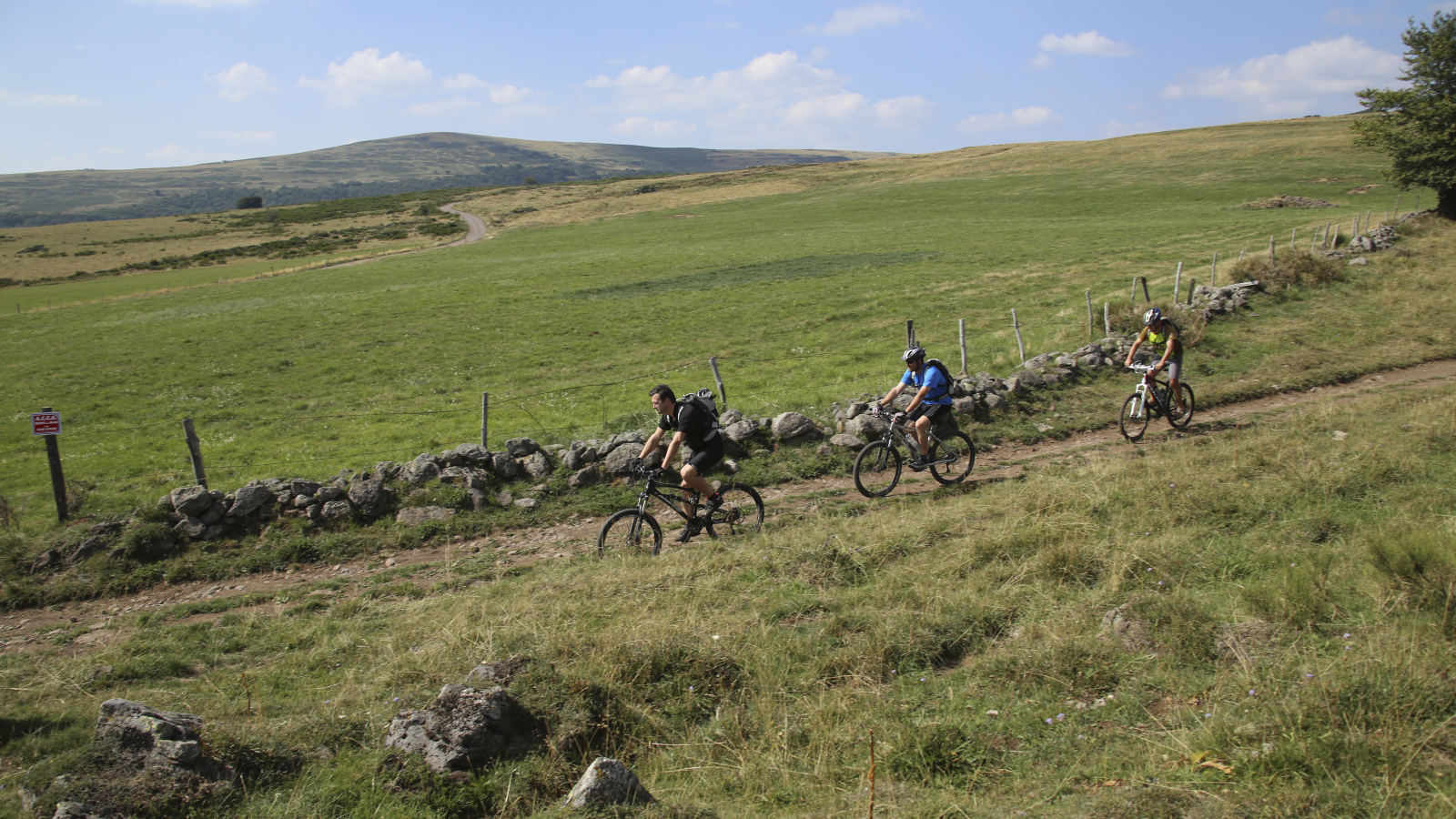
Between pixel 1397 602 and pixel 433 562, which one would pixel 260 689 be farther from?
pixel 1397 602

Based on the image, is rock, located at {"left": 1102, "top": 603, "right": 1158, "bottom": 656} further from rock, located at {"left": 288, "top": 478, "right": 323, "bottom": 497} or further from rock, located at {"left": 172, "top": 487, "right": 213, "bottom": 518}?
rock, located at {"left": 172, "top": 487, "right": 213, "bottom": 518}

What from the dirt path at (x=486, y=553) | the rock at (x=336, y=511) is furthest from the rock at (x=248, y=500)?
the dirt path at (x=486, y=553)

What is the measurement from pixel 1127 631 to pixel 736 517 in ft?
17.3

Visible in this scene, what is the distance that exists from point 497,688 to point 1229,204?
2606 inches

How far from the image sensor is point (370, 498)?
457 inches

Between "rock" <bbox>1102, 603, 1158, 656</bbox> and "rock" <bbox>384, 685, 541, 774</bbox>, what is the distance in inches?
183

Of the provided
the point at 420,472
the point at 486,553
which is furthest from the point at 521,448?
the point at 486,553

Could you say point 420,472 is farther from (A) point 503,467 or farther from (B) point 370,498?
(A) point 503,467

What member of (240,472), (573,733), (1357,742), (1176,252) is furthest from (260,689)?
(1176,252)

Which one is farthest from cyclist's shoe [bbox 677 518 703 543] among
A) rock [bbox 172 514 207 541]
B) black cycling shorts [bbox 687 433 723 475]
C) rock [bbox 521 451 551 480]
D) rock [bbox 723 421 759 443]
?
rock [bbox 172 514 207 541]

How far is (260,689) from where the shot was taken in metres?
6.70

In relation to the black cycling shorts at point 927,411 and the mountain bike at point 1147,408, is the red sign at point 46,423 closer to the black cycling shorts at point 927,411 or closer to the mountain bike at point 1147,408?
the black cycling shorts at point 927,411

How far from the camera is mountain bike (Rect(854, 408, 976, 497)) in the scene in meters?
11.8

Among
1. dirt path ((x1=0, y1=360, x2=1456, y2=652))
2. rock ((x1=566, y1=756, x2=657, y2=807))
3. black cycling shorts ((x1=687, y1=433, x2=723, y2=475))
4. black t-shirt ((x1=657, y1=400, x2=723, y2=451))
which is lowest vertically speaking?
dirt path ((x1=0, y1=360, x2=1456, y2=652))
